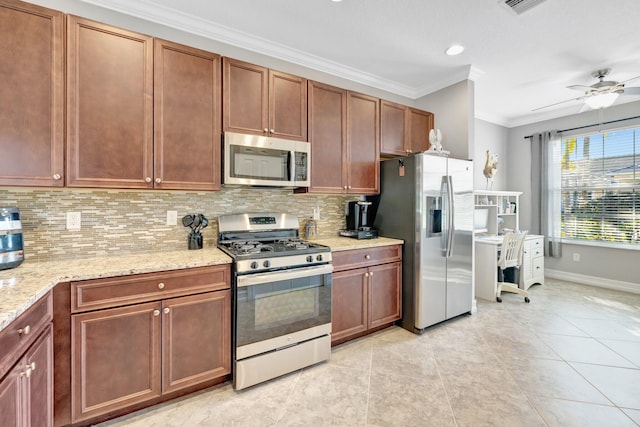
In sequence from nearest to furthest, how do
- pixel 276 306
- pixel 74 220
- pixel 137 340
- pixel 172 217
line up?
1. pixel 137 340
2. pixel 74 220
3. pixel 276 306
4. pixel 172 217

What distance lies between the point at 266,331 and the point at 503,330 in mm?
2442

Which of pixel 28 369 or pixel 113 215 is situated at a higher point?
pixel 113 215

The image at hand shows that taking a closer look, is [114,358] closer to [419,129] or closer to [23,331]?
[23,331]

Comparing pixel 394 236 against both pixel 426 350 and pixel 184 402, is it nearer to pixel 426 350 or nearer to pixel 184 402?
pixel 426 350

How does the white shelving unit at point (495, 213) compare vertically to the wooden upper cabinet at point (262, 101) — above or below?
below

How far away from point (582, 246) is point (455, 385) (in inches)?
165

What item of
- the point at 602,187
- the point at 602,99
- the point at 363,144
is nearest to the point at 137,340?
the point at 363,144

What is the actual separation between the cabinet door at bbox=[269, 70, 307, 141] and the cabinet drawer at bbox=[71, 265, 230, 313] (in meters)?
1.27

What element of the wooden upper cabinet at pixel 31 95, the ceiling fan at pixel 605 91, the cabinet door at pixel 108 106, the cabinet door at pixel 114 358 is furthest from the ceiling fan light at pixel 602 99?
the wooden upper cabinet at pixel 31 95

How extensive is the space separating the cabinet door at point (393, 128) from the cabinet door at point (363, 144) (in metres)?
0.08

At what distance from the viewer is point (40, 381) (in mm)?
1307

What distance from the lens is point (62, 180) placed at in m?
1.75

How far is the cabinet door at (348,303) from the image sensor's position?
2547mm

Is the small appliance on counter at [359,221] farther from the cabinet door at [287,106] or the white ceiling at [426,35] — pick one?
the white ceiling at [426,35]
